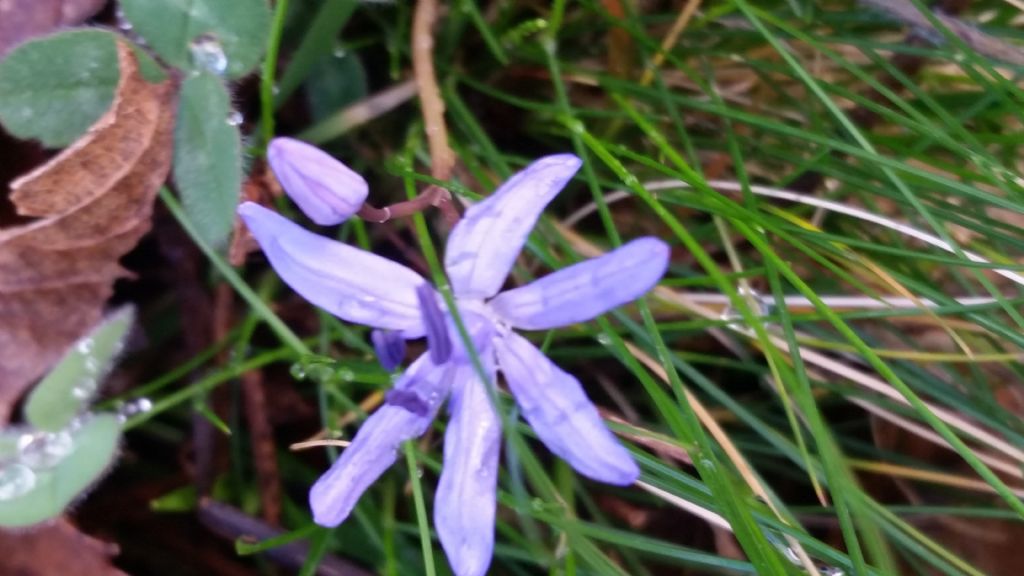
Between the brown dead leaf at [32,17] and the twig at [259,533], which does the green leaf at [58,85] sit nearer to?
the brown dead leaf at [32,17]

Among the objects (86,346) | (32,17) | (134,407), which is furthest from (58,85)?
(134,407)

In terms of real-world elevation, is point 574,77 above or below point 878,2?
below

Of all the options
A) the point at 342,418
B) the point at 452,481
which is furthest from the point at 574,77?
the point at 452,481

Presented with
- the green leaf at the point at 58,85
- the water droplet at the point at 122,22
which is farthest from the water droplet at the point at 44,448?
the water droplet at the point at 122,22

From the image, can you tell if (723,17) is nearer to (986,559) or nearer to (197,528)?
(986,559)

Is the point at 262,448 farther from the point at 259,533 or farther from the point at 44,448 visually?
the point at 44,448

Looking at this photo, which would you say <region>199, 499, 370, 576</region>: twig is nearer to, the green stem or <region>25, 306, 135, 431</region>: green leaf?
<region>25, 306, 135, 431</region>: green leaf
